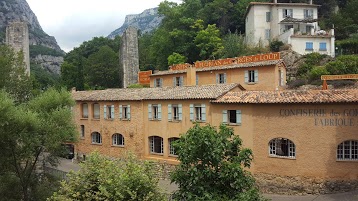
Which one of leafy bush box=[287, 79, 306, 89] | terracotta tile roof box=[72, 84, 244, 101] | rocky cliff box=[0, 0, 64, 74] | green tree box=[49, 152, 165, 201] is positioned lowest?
green tree box=[49, 152, 165, 201]

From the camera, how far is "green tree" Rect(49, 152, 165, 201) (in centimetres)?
1152

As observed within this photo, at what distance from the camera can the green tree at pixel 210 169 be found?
42.2ft

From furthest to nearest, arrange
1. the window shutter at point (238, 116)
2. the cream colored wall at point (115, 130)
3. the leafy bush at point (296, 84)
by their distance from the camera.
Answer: the leafy bush at point (296, 84) → the cream colored wall at point (115, 130) → the window shutter at point (238, 116)

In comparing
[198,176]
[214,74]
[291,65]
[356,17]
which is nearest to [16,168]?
[198,176]

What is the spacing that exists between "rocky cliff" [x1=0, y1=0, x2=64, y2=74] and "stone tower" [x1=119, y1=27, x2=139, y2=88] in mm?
62656

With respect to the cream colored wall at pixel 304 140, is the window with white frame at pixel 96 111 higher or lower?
higher

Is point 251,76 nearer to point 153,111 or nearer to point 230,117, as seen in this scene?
point 230,117

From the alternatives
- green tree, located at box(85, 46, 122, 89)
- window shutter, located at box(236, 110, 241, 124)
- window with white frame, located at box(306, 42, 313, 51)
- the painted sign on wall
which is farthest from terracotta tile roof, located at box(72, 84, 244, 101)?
green tree, located at box(85, 46, 122, 89)

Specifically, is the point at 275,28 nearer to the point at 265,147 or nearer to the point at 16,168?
the point at 265,147

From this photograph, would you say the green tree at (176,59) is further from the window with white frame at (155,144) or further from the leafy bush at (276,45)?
the window with white frame at (155,144)

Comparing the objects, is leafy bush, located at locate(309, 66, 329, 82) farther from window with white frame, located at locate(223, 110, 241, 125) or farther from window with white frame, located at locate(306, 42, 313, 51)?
window with white frame, located at locate(223, 110, 241, 125)

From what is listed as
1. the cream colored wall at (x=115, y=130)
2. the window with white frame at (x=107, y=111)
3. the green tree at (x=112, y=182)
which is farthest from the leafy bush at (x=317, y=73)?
the green tree at (x=112, y=182)

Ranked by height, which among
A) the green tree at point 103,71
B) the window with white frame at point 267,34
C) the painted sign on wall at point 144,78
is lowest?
the painted sign on wall at point 144,78

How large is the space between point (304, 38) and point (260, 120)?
25.2 metres
